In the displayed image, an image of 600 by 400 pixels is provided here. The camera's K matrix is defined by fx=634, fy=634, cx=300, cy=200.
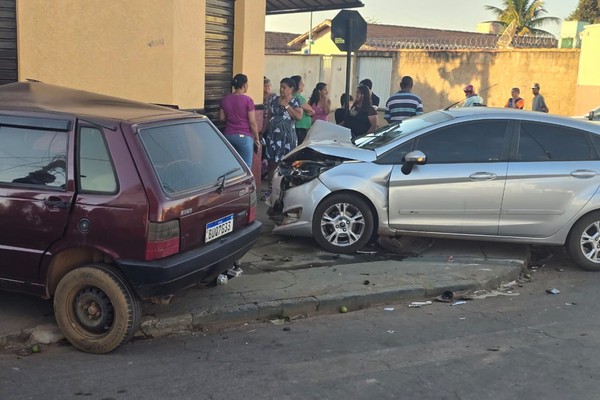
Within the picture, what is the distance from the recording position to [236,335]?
4996mm

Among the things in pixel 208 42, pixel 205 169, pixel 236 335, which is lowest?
pixel 236 335

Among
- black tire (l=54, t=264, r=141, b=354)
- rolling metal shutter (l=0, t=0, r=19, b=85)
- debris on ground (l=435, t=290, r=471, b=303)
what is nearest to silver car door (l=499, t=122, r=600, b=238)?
debris on ground (l=435, t=290, r=471, b=303)

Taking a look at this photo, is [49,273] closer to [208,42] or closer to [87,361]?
[87,361]

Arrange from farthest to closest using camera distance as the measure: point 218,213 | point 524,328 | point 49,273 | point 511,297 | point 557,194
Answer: point 557,194
point 511,297
point 524,328
point 218,213
point 49,273

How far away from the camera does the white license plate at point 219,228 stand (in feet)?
15.7

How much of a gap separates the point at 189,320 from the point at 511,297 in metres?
3.08

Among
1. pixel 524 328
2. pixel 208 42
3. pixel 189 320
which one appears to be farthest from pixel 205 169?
pixel 208 42

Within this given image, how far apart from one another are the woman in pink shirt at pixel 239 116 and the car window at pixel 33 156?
4.17 m

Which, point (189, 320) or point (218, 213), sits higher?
point (218, 213)

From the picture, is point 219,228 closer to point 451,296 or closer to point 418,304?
point 418,304

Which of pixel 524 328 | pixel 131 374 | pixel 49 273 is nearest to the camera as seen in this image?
pixel 131 374

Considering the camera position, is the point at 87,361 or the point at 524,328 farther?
the point at 524,328

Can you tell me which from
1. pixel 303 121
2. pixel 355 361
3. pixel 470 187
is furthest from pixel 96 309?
pixel 303 121

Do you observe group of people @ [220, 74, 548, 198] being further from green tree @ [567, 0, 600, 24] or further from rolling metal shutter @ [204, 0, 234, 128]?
green tree @ [567, 0, 600, 24]
